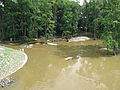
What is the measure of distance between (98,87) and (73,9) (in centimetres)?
2563

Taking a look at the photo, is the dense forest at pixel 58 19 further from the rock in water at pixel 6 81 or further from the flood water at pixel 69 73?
the rock in water at pixel 6 81

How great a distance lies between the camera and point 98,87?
39.8ft

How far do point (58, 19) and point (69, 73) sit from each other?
71.7 feet

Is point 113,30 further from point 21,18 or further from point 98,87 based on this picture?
point 21,18

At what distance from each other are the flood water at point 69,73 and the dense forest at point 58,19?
3264 millimetres

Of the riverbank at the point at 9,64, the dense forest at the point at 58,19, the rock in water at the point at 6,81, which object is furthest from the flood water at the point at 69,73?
the dense forest at the point at 58,19

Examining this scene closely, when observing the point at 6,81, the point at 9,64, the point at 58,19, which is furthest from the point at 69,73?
the point at 58,19

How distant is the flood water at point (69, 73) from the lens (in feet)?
40.3

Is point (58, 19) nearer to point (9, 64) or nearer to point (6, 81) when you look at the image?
point (9, 64)

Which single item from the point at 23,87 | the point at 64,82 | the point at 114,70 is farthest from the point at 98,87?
the point at 23,87

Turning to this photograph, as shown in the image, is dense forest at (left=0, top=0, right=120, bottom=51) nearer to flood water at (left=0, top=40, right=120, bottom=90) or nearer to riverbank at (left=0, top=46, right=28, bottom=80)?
flood water at (left=0, top=40, right=120, bottom=90)

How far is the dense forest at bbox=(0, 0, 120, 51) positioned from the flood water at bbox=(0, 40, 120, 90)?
129 inches

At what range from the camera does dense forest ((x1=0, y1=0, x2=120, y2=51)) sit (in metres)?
20.5

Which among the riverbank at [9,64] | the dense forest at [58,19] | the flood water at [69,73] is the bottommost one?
the flood water at [69,73]
